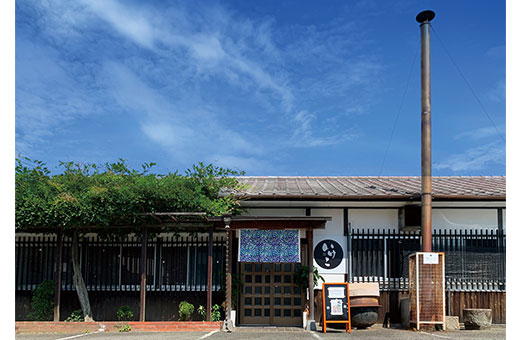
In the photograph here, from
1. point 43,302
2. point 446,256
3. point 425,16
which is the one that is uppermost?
point 425,16

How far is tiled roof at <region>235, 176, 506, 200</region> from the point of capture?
12359 millimetres

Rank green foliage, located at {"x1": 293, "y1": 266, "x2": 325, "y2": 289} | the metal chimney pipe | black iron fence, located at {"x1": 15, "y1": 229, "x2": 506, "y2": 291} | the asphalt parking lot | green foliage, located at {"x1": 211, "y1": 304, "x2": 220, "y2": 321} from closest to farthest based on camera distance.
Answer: the asphalt parking lot < the metal chimney pipe < green foliage, located at {"x1": 211, "y1": 304, "x2": 220, "y2": 321} < green foliage, located at {"x1": 293, "y1": 266, "x2": 325, "y2": 289} < black iron fence, located at {"x1": 15, "y1": 229, "x2": 506, "y2": 291}

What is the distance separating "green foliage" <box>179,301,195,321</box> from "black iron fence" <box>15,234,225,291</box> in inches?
19.7

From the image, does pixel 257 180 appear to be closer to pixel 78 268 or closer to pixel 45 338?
pixel 78 268

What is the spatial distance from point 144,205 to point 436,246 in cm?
727

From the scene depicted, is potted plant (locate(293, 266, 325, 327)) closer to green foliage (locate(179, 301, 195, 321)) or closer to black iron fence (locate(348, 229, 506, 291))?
black iron fence (locate(348, 229, 506, 291))

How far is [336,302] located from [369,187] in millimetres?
3771

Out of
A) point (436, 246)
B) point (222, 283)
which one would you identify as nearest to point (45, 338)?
point (222, 283)

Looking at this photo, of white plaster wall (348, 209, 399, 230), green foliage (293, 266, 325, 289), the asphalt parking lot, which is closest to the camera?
the asphalt parking lot

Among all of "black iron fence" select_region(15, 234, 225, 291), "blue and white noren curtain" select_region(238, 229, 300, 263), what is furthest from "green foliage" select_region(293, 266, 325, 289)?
"black iron fence" select_region(15, 234, 225, 291)

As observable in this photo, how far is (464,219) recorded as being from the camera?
12.8 meters

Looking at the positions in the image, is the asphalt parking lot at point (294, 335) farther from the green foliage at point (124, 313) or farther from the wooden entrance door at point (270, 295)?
the green foliage at point (124, 313)

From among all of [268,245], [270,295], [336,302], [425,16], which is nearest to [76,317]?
[270,295]

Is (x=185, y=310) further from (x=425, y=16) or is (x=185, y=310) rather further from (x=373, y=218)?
(x=425, y=16)
